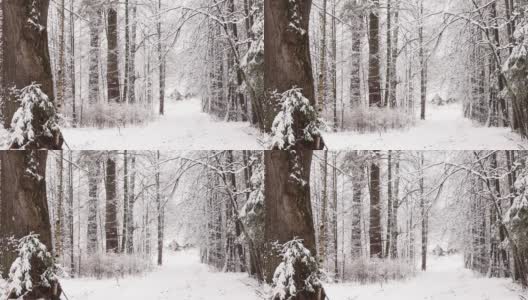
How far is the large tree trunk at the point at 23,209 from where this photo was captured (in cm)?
764

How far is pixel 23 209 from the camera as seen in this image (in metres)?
7.70

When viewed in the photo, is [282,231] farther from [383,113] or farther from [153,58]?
[153,58]

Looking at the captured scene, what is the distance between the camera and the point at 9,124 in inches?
294

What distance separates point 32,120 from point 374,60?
427cm

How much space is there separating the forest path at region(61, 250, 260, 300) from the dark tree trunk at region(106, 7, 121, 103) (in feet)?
7.59

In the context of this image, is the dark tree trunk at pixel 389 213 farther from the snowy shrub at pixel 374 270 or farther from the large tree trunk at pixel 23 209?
the large tree trunk at pixel 23 209

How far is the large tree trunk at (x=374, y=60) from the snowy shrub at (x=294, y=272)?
214cm

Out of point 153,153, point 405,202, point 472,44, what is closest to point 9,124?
point 153,153

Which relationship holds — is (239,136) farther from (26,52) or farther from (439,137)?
(26,52)

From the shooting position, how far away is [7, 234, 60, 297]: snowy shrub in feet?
24.9

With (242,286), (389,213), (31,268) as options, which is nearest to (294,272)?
(242,286)

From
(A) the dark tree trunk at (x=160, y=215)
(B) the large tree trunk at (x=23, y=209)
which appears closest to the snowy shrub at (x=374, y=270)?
(A) the dark tree trunk at (x=160, y=215)

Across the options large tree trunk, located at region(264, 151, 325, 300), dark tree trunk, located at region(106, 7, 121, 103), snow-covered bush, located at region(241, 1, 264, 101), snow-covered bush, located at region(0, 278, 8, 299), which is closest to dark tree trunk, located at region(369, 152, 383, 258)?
large tree trunk, located at region(264, 151, 325, 300)

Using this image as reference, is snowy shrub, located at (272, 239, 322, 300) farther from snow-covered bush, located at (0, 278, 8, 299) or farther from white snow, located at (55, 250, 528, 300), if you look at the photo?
snow-covered bush, located at (0, 278, 8, 299)
